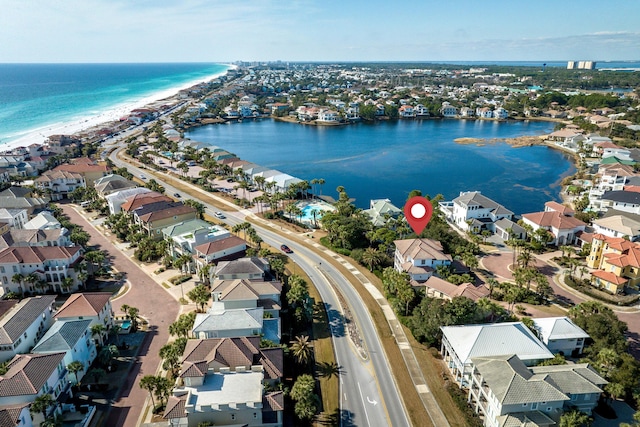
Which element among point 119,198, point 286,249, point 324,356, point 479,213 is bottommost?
point 324,356

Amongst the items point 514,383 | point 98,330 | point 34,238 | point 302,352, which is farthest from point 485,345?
point 34,238

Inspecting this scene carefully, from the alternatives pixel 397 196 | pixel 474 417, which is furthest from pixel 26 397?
pixel 397 196

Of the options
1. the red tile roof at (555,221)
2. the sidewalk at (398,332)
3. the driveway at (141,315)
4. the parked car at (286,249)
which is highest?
the red tile roof at (555,221)

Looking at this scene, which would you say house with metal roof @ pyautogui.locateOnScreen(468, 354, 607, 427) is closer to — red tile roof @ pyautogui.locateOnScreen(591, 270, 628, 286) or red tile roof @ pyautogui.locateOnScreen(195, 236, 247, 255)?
red tile roof @ pyautogui.locateOnScreen(591, 270, 628, 286)

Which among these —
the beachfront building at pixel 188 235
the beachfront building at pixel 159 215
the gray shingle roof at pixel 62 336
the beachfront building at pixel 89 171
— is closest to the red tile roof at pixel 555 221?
the beachfront building at pixel 188 235

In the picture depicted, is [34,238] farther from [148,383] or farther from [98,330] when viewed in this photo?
[148,383]

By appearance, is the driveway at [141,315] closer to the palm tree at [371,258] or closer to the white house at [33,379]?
the white house at [33,379]

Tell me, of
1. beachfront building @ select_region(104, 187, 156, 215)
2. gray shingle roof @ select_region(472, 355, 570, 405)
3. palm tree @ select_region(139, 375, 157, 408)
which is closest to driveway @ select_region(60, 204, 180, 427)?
palm tree @ select_region(139, 375, 157, 408)
